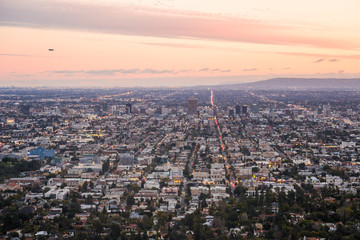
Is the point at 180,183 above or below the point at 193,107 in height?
below

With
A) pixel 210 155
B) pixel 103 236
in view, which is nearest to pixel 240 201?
pixel 103 236

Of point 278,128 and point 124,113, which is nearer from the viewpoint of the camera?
point 278,128

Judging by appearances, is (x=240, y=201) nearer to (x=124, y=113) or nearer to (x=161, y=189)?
(x=161, y=189)

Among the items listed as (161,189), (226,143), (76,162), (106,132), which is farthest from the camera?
(106,132)

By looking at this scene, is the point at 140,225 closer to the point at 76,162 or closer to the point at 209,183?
the point at 209,183

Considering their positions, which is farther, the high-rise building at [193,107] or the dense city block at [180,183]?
the high-rise building at [193,107]

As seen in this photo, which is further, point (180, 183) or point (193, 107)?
point (193, 107)

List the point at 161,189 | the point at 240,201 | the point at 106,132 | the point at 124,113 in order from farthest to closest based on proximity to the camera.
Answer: the point at 124,113 → the point at 106,132 → the point at 161,189 → the point at 240,201

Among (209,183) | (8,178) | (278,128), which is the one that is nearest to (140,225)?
(209,183)

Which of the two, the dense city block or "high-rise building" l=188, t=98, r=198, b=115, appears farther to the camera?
"high-rise building" l=188, t=98, r=198, b=115
